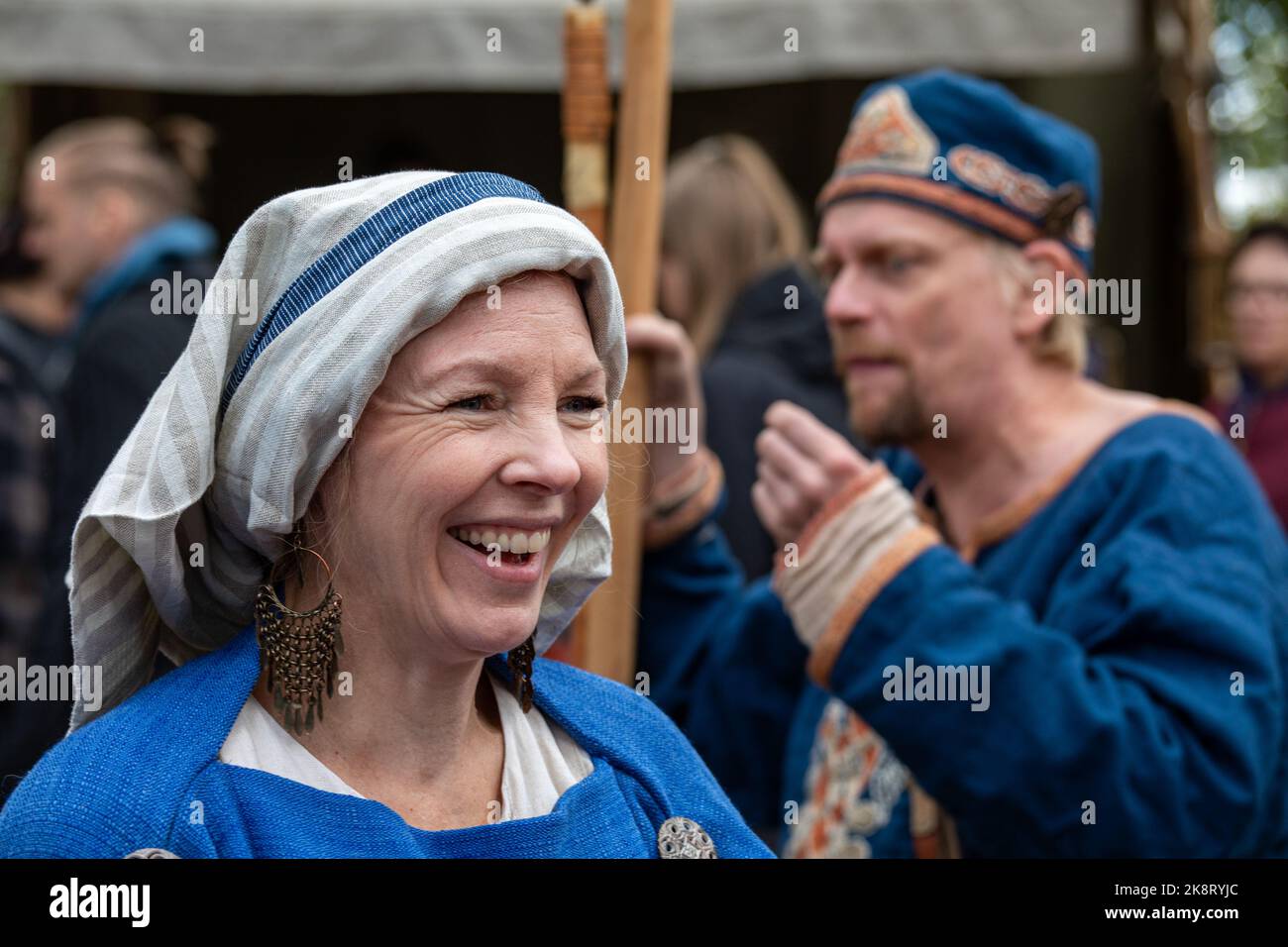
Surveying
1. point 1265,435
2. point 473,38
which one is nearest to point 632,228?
point 473,38

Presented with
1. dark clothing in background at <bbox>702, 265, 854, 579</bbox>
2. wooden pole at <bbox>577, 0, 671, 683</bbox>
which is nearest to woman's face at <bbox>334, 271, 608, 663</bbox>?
wooden pole at <bbox>577, 0, 671, 683</bbox>

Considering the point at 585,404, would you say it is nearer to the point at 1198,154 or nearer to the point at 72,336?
the point at 72,336

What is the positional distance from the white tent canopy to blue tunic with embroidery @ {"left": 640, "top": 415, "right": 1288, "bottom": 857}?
284 cm

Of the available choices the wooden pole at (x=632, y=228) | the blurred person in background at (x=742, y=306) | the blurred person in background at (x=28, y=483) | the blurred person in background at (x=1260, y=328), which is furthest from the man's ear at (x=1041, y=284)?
the blurred person in background at (x=1260, y=328)

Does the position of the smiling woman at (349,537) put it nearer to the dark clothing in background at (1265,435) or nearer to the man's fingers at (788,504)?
the man's fingers at (788,504)

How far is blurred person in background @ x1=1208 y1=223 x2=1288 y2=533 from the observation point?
6629 mm

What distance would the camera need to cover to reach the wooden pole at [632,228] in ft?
9.67

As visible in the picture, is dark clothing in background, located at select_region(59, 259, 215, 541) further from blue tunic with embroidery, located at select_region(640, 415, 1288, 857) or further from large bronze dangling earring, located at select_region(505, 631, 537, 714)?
large bronze dangling earring, located at select_region(505, 631, 537, 714)

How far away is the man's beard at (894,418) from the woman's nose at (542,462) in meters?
1.72

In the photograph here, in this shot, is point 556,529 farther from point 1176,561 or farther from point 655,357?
point 1176,561

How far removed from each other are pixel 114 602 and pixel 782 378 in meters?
2.88

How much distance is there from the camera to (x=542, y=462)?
174cm
